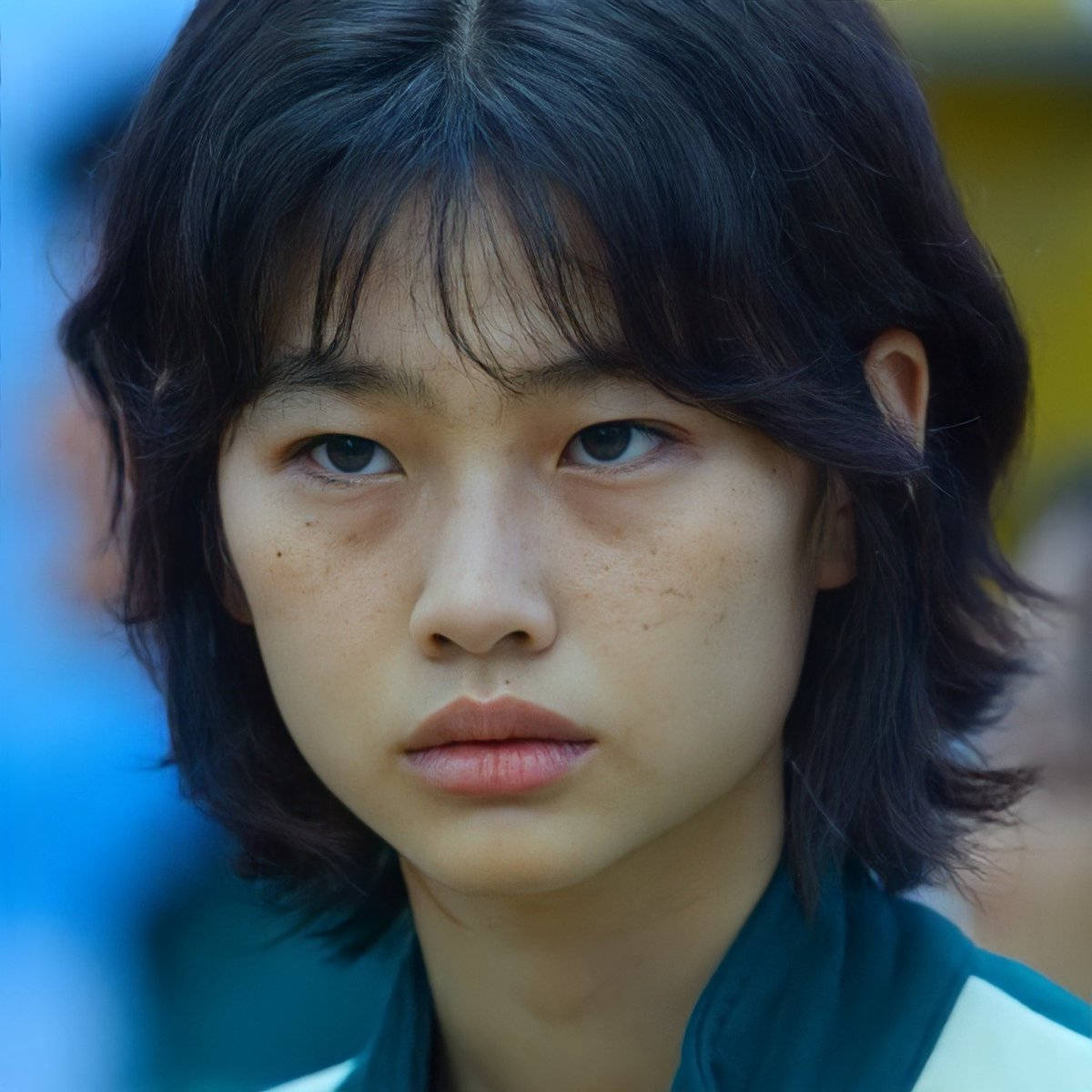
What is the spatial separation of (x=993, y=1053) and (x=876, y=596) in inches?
18.5

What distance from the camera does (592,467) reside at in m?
1.40

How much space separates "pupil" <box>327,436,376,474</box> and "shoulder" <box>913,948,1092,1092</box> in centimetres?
79

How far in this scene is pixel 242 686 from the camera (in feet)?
6.25

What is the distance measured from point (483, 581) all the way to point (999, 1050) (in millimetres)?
695

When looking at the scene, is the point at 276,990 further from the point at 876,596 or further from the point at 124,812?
the point at 876,596

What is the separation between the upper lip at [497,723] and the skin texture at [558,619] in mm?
11

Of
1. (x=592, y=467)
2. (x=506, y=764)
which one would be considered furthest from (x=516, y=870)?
(x=592, y=467)

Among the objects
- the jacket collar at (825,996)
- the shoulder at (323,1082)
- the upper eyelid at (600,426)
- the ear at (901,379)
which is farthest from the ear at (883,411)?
the shoulder at (323,1082)

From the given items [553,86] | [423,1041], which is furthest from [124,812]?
[553,86]

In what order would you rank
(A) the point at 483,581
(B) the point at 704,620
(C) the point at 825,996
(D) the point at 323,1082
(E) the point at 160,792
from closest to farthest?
(A) the point at 483,581 < (B) the point at 704,620 < (C) the point at 825,996 < (D) the point at 323,1082 < (E) the point at 160,792

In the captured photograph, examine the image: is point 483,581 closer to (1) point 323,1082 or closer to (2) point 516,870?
(2) point 516,870

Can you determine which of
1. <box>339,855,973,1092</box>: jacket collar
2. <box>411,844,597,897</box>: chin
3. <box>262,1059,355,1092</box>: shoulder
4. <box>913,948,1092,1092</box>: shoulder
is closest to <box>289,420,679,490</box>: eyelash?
<box>411,844,597,897</box>: chin

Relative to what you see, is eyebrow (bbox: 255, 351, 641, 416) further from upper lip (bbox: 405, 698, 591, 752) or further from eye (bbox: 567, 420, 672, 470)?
upper lip (bbox: 405, 698, 591, 752)

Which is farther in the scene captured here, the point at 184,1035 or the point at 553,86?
the point at 184,1035
